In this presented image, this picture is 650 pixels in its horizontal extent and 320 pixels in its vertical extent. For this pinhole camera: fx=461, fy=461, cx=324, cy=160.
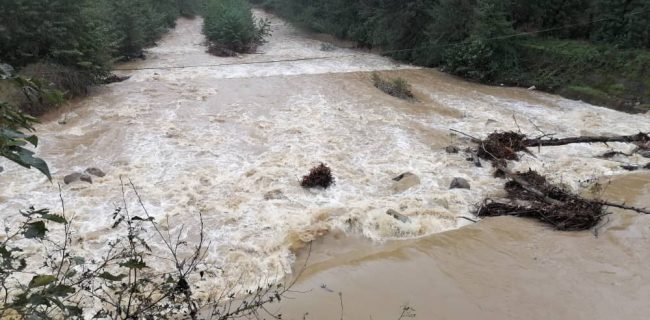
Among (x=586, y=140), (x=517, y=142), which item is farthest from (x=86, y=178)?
(x=586, y=140)

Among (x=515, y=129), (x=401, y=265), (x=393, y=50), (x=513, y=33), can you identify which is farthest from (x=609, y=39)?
(x=401, y=265)

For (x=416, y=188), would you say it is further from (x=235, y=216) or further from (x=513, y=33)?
(x=513, y=33)

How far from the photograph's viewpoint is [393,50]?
19.7 metres

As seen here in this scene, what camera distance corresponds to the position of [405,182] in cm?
802

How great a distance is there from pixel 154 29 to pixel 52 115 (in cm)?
1191

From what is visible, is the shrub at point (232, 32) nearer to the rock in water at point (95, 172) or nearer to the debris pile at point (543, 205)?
the rock in water at point (95, 172)

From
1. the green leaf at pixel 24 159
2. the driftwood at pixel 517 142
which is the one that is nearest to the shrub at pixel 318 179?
the driftwood at pixel 517 142

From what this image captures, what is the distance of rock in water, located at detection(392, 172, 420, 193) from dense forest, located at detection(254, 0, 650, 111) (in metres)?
7.93

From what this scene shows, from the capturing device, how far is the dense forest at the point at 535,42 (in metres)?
13.2

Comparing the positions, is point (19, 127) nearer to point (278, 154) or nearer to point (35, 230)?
point (35, 230)

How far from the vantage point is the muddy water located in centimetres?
660

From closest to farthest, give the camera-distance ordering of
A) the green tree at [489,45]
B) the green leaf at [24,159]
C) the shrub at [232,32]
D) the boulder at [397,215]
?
the green leaf at [24,159] < the boulder at [397,215] < the green tree at [489,45] < the shrub at [232,32]

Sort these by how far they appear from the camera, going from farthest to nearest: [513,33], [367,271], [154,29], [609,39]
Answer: [154,29] → [513,33] → [609,39] → [367,271]

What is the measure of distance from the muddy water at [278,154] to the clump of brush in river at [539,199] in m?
0.34
